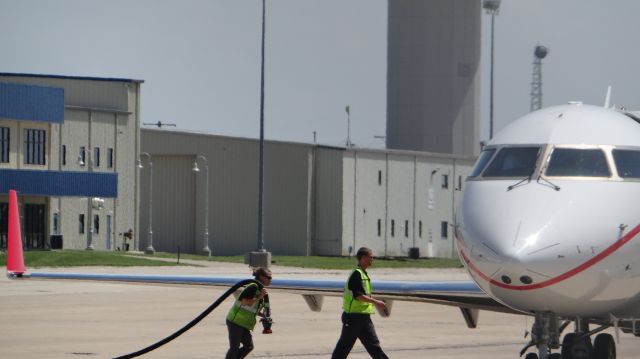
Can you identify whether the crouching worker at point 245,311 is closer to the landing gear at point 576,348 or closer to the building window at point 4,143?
the landing gear at point 576,348

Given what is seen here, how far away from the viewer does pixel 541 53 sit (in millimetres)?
132750

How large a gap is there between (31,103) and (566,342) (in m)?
63.5

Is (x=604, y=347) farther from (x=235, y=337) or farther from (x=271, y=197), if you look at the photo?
(x=271, y=197)

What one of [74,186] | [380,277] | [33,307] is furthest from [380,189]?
[33,307]

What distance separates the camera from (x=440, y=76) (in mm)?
111500

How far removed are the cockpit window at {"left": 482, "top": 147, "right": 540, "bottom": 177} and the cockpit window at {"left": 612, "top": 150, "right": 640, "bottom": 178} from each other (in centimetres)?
99

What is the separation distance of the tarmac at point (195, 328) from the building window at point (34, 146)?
30912 mm

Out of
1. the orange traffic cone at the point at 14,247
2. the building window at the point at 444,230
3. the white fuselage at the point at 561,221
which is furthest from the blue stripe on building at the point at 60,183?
the white fuselage at the point at 561,221

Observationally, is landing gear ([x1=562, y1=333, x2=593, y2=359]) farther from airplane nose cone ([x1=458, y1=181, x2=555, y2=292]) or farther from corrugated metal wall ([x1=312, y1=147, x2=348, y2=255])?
corrugated metal wall ([x1=312, y1=147, x2=348, y2=255])

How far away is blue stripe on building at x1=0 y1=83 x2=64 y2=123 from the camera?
78.3 metres

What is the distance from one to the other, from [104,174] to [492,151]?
216ft

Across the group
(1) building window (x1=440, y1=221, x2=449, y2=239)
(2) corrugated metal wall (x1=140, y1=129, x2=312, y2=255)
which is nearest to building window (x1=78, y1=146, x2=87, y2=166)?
(2) corrugated metal wall (x1=140, y1=129, x2=312, y2=255)

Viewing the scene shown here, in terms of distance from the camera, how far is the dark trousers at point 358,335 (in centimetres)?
2077

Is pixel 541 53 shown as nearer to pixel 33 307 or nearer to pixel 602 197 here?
pixel 33 307
